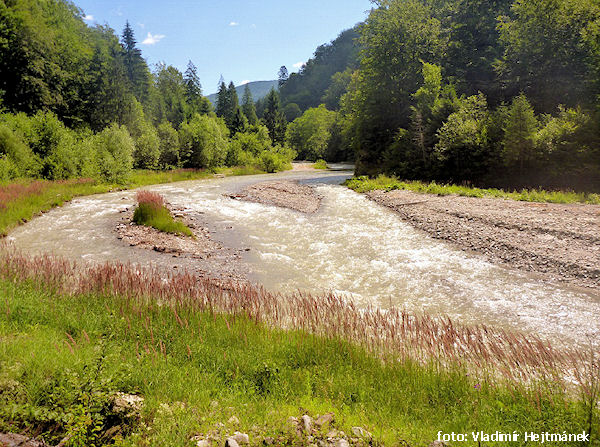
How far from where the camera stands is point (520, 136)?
23.6 meters

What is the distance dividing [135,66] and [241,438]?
99218 mm

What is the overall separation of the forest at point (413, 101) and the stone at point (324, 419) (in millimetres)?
26651

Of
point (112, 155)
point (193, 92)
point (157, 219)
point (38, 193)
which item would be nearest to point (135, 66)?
point (193, 92)

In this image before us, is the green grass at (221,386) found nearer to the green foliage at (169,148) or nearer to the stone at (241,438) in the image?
the stone at (241,438)

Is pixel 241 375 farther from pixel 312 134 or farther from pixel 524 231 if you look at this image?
pixel 312 134

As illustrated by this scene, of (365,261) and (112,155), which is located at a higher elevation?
(112,155)

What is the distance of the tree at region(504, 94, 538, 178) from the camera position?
76.1 feet

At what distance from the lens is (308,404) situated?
12.3ft

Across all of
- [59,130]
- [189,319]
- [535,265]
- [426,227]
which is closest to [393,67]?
[426,227]

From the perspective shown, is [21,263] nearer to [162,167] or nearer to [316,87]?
[162,167]

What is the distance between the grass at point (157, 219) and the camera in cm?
1511

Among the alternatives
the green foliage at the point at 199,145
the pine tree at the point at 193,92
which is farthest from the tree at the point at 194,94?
the green foliage at the point at 199,145

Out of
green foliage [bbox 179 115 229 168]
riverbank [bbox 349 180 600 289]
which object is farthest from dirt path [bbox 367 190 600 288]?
green foliage [bbox 179 115 229 168]

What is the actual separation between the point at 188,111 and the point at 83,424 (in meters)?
90.0
